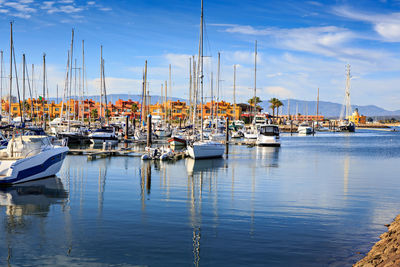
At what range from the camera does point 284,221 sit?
15.1 metres

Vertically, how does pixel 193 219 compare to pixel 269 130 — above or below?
below

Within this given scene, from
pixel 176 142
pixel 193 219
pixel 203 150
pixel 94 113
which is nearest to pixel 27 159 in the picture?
pixel 193 219

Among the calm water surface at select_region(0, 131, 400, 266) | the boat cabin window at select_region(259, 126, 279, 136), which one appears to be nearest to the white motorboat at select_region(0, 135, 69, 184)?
the calm water surface at select_region(0, 131, 400, 266)

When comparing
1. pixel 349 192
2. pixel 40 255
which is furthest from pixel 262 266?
pixel 349 192

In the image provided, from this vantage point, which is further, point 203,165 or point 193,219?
point 203,165

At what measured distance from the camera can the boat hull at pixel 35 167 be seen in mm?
21812

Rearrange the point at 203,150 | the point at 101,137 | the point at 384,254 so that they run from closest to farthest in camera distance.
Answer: the point at 384,254 → the point at 203,150 → the point at 101,137

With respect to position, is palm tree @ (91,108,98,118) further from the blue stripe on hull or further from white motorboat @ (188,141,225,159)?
the blue stripe on hull

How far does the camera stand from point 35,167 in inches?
922

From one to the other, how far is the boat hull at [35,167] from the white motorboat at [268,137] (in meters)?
36.1

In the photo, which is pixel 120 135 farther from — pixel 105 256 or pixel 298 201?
pixel 105 256

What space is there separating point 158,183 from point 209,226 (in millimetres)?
10207

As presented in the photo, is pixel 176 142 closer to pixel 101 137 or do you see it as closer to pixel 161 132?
pixel 101 137

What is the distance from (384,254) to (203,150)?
2728cm
